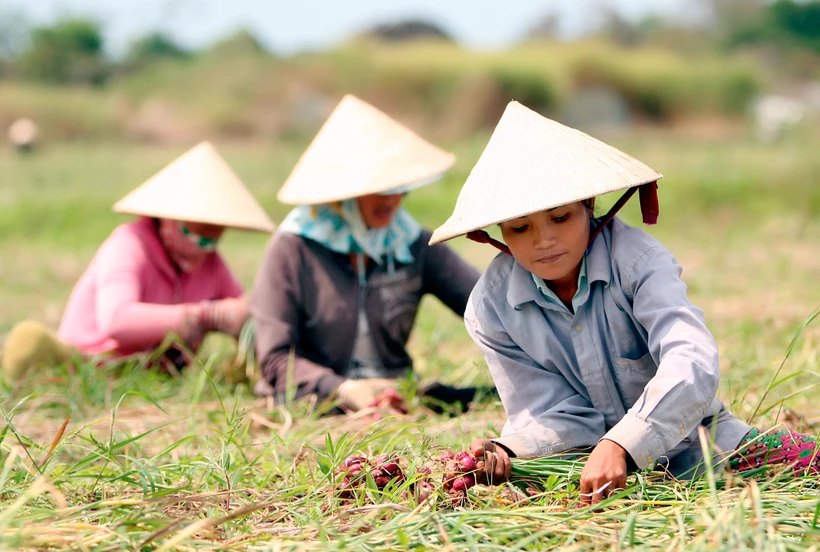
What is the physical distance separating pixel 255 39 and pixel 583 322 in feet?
78.1

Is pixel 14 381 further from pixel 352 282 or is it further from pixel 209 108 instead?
pixel 209 108

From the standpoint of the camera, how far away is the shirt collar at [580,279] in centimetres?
224

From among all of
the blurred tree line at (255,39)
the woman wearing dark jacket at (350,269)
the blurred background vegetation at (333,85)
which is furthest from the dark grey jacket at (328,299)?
the blurred tree line at (255,39)

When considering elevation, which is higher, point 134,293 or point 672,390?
point 672,390

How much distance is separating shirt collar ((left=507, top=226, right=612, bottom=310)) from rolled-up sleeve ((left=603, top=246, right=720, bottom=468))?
196mm

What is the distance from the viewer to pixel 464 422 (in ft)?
9.84

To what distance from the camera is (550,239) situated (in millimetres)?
2188

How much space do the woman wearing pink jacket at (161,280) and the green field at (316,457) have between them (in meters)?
0.16

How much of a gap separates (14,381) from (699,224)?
323 inches

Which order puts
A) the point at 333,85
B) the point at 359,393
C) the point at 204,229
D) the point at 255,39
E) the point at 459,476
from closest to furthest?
1. the point at 459,476
2. the point at 359,393
3. the point at 204,229
4. the point at 333,85
5. the point at 255,39

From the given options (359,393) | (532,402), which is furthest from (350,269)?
(532,402)

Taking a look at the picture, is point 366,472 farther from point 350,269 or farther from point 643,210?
point 350,269

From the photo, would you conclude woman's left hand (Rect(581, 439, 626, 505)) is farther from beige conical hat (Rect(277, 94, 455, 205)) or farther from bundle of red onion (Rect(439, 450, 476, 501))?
beige conical hat (Rect(277, 94, 455, 205))

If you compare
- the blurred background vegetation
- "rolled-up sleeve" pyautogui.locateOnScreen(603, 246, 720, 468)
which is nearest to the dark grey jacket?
"rolled-up sleeve" pyautogui.locateOnScreen(603, 246, 720, 468)
